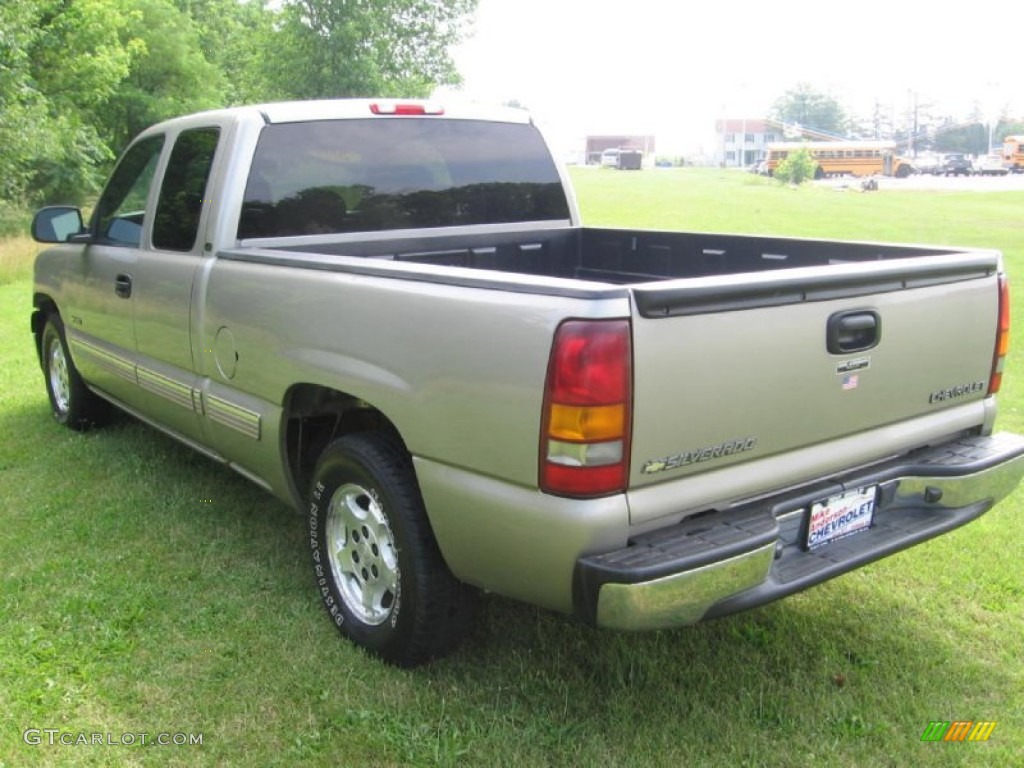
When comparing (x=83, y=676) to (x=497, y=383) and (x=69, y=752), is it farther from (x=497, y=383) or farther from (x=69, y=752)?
(x=497, y=383)

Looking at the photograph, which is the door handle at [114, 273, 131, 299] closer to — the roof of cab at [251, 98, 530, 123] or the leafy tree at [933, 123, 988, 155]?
the roof of cab at [251, 98, 530, 123]

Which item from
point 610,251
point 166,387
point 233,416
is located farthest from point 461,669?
point 610,251

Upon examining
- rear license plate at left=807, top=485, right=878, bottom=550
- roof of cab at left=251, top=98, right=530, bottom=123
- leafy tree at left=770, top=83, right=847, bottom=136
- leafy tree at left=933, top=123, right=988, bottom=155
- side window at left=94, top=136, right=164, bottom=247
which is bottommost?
rear license plate at left=807, top=485, right=878, bottom=550

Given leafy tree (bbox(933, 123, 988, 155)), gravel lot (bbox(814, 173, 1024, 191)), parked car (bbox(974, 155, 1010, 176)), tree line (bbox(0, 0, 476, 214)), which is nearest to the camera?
tree line (bbox(0, 0, 476, 214))

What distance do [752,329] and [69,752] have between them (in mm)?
2397

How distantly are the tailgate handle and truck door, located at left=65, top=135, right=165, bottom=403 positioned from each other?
3347 millimetres

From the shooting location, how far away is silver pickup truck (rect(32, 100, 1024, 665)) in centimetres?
249

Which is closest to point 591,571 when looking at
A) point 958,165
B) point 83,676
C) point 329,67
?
point 83,676

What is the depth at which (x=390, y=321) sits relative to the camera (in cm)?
295

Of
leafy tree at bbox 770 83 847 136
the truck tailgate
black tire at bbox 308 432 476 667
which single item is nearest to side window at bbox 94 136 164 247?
black tire at bbox 308 432 476 667

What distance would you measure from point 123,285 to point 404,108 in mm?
1654

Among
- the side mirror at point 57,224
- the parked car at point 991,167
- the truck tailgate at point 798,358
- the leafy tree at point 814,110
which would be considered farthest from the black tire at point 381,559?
the leafy tree at point 814,110

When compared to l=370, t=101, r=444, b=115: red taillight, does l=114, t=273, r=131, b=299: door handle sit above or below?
below

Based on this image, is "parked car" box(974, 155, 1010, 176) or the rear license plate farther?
"parked car" box(974, 155, 1010, 176)
